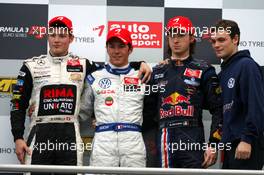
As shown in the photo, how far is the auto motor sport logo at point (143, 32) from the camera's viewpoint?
2.49m

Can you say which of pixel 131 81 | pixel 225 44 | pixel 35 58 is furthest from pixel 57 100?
pixel 225 44

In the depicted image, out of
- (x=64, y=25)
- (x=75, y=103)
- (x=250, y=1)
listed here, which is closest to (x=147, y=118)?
(x=75, y=103)

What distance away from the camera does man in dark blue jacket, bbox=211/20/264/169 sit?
6.64 ft

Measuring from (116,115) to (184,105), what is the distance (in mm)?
321

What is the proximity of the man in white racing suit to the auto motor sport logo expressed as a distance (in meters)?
0.16

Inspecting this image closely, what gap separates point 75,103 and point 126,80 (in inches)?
10.7

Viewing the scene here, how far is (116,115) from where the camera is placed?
2.24 metres

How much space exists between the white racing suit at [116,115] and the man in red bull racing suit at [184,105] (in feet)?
0.34

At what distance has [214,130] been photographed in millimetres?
2215

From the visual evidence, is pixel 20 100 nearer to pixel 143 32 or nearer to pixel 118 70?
pixel 118 70

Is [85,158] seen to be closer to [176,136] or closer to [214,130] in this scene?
[176,136]

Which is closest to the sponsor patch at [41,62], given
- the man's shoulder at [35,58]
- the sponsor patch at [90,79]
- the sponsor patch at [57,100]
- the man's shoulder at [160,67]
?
the man's shoulder at [35,58]

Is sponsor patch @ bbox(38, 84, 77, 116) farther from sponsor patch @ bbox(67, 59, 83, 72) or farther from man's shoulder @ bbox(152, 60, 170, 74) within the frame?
man's shoulder @ bbox(152, 60, 170, 74)

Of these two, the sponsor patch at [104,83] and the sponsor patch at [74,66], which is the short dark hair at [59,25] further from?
the sponsor patch at [104,83]
